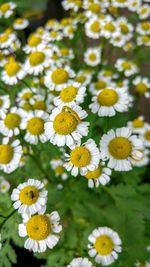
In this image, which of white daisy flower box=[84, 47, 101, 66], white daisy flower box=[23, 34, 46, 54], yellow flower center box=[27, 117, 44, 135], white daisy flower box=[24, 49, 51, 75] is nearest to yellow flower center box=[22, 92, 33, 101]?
white daisy flower box=[24, 49, 51, 75]

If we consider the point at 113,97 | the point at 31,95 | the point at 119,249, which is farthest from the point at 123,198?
the point at 31,95

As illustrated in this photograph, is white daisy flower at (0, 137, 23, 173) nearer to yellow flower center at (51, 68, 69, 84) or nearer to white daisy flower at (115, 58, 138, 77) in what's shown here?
yellow flower center at (51, 68, 69, 84)

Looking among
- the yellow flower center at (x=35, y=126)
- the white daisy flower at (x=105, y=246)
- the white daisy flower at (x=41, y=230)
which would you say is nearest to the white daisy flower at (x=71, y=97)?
the yellow flower center at (x=35, y=126)

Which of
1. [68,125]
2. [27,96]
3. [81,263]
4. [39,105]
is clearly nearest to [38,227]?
[81,263]

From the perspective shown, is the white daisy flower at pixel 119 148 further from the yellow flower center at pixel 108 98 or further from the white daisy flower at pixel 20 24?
the white daisy flower at pixel 20 24

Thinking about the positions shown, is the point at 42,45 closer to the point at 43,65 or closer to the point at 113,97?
the point at 43,65

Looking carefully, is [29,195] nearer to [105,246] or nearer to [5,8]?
[105,246]
